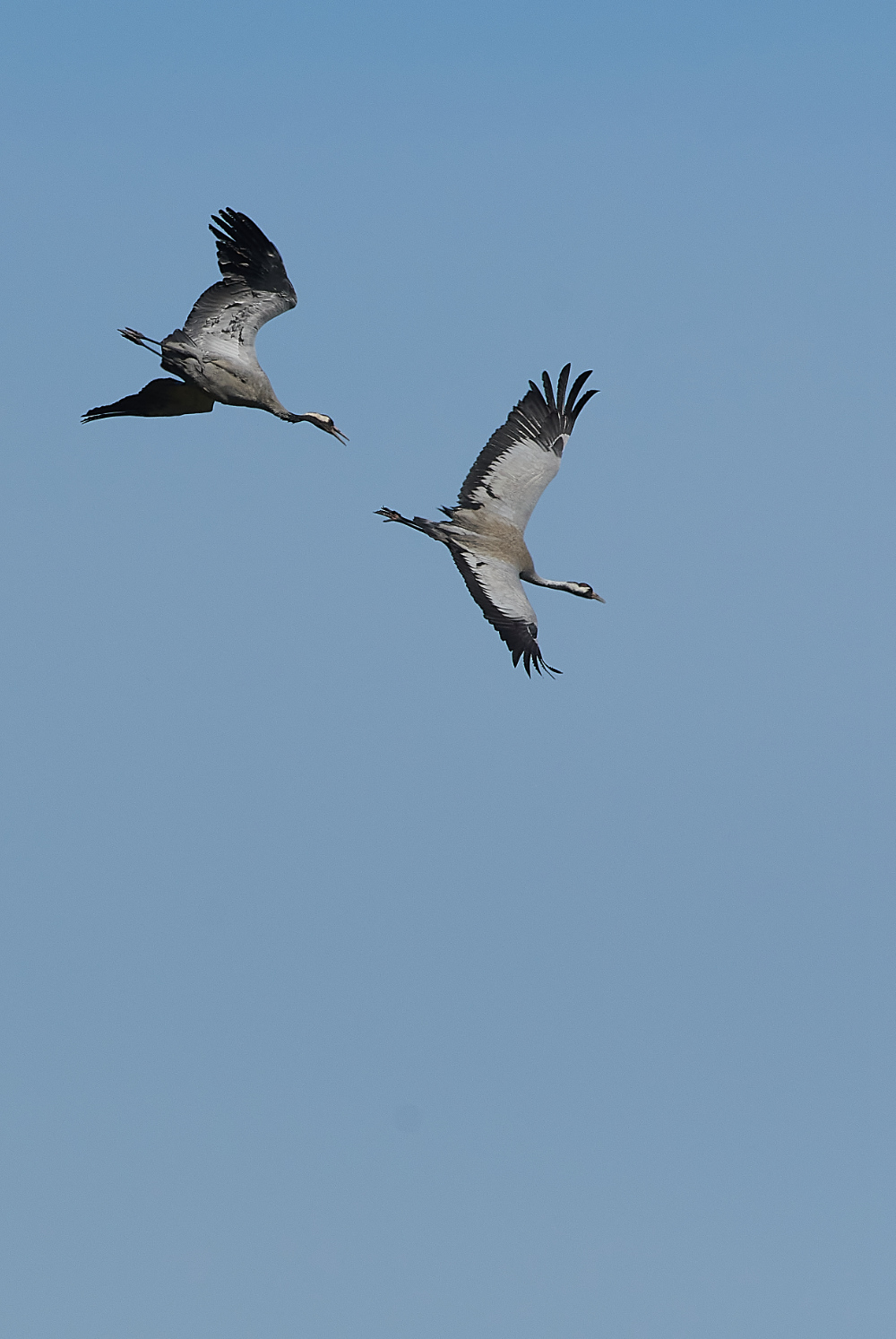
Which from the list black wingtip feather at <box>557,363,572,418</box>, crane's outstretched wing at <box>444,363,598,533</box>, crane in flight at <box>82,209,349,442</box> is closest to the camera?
crane in flight at <box>82,209,349,442</box>

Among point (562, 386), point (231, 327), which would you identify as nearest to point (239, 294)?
point (231, 327)

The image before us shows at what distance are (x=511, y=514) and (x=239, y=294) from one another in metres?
7.00

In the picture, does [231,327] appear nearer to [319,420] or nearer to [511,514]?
[319,420]

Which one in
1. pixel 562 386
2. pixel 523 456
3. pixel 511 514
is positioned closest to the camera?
pixel 511 514

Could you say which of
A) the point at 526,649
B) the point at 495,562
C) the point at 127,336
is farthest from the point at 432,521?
the point at 127,336

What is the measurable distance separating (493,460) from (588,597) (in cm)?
334

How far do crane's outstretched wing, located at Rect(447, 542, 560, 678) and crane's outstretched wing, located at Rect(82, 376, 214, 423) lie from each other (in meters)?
5.35

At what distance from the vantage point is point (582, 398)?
3731 centimetres

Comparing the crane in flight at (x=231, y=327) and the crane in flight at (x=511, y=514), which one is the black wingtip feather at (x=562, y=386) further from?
the crane in flight at (x=231, y=327)

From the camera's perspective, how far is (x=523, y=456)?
3638 cm

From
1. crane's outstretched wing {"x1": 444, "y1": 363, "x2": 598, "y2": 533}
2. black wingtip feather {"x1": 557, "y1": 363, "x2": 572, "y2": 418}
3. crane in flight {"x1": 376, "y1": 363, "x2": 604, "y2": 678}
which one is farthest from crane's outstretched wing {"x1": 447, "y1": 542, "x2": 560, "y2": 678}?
black wingtip feather {"x1": 557, "y1": 363, "x2": 572, "y2": 418}

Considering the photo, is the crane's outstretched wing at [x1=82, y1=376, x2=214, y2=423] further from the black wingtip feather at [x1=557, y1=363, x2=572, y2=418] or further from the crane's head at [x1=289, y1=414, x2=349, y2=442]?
the black wingtip feather at [x1=557, y1=363, x2=572, y2=418]

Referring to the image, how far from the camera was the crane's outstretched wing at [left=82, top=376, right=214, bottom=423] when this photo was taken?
31.2 metres

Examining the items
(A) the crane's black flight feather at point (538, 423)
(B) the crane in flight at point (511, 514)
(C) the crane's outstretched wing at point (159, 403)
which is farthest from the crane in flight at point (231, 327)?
(A) the crane's black flight feather at point (538, 423)
